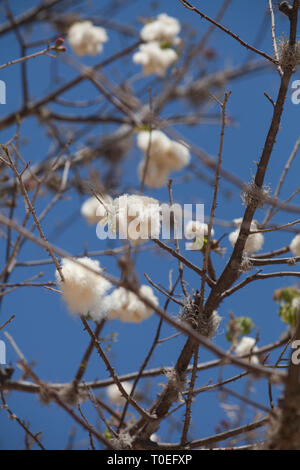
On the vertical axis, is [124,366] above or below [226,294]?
above

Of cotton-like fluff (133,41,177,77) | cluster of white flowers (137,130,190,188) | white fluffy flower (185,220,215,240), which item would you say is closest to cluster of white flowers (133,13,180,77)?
cotton-like fluff (133,41,177,77)

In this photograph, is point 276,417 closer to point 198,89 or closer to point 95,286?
point 95,286

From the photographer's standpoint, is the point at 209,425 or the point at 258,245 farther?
the point at 209,425

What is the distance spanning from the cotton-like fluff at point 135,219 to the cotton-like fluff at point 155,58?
213 centimetres

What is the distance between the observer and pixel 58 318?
423 centimetres

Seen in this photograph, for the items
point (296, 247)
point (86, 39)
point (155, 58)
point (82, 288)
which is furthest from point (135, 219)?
point (86, 39)

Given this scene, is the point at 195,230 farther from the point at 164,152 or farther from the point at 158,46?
the point at 158,46

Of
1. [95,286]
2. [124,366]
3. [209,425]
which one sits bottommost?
[95,286]

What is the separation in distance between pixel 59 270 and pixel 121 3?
3.36 metres

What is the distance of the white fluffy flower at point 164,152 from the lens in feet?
8.01

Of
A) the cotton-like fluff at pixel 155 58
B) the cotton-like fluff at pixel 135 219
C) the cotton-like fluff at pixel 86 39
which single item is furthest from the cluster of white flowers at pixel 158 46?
the cotton-like fluff at pixel 135 219

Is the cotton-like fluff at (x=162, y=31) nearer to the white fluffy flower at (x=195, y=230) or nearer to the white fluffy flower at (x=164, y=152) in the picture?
the white fluffy flower at (x=164, y=152)

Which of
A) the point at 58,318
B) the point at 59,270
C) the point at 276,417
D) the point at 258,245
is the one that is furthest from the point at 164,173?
the point at 58,318

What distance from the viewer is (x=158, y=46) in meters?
3.06
